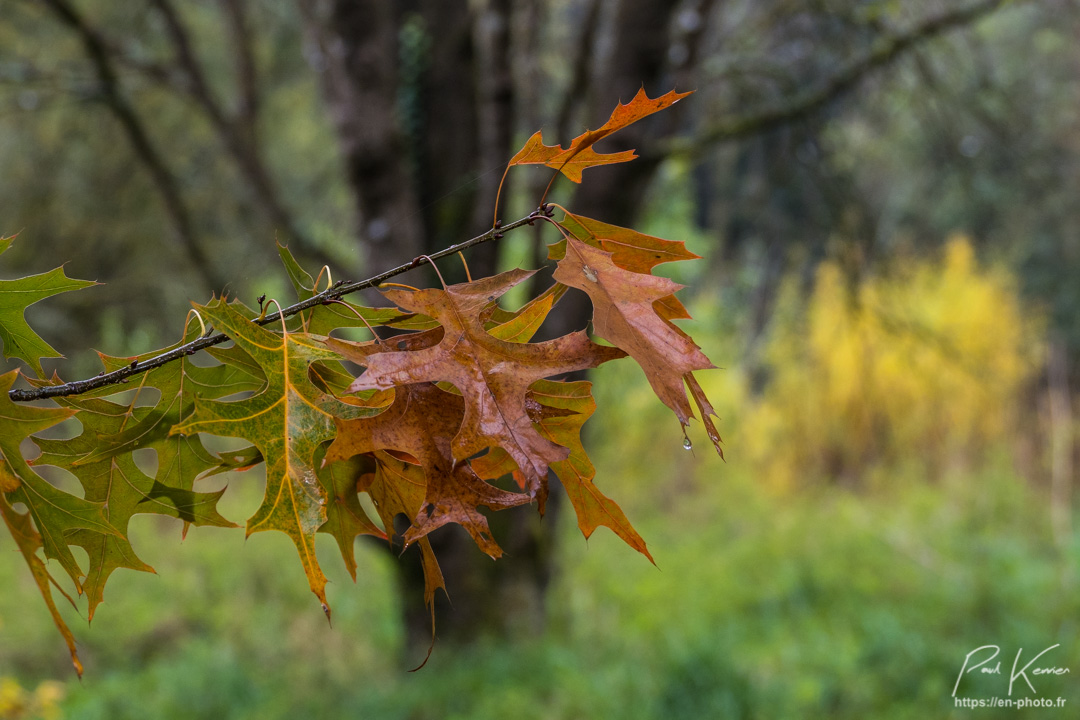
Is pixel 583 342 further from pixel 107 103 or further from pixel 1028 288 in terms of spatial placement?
pixel 1028 288

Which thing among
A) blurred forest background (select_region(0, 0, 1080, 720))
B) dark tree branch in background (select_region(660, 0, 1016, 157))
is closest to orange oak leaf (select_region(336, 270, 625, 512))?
blurred forest background (select_region(0, 0, 1080, 720))

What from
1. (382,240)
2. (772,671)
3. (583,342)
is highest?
(382,240)

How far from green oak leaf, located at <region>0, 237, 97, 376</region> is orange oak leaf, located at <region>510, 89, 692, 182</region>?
356mm

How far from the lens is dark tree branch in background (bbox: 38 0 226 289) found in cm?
309

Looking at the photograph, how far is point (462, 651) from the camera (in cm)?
364

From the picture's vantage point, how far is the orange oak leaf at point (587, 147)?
0.53 metres

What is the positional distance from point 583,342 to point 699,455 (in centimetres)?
661

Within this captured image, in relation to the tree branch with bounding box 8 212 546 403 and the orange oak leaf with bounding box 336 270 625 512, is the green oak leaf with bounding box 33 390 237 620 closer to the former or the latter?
the tree branch with bounding box 8 212 546 403

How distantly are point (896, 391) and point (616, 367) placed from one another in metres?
2.63

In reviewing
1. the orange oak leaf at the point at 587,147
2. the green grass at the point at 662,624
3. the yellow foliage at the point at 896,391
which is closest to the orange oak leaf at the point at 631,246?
the orange oak leaf at the point at 587,147

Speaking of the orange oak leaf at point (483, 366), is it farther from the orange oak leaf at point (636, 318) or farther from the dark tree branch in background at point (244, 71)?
the dark tree branch in background at point (244, 71)

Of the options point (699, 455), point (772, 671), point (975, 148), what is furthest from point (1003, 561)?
point (699, 455)
